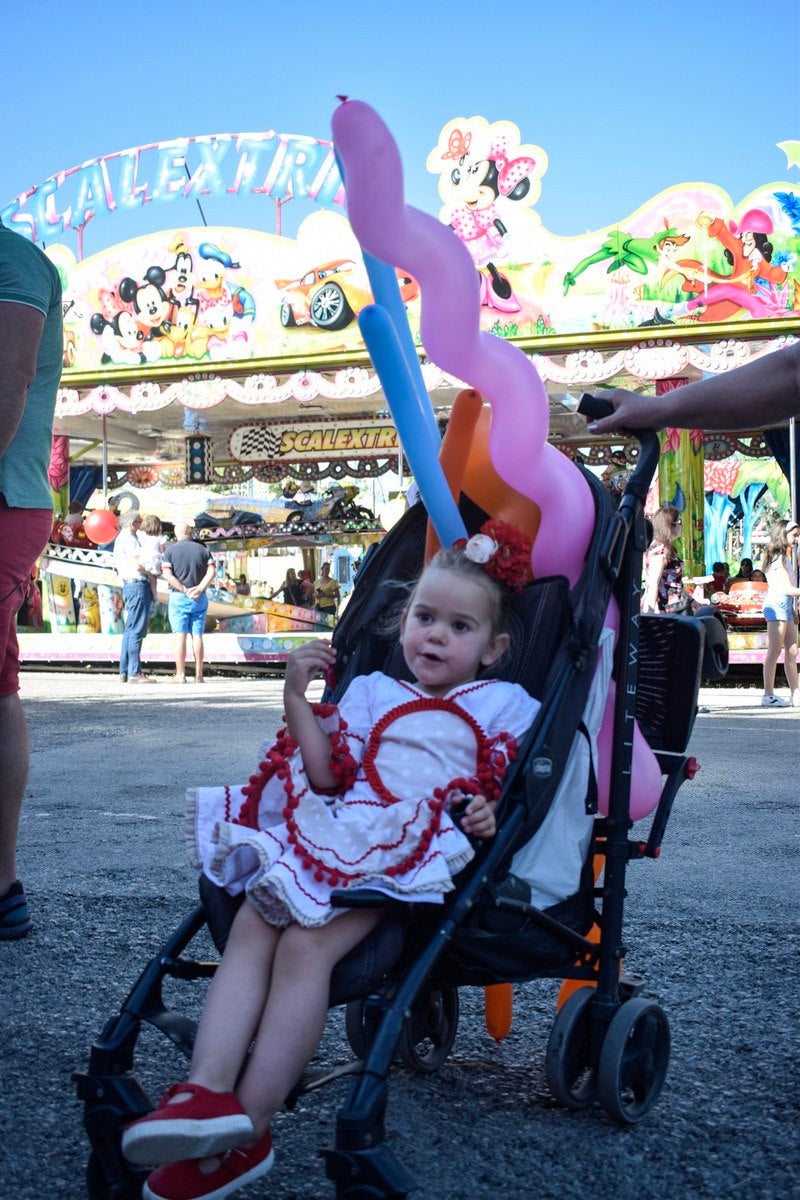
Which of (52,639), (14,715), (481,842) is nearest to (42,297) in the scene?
(14,715)

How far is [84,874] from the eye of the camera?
12.5 feet

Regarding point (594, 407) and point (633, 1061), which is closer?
point (633, 1061)

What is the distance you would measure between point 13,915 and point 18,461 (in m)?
1.14

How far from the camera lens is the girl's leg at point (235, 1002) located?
165cm

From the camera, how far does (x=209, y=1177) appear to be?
5.32ft

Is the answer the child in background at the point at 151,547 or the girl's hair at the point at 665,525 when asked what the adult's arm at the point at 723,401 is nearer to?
the girl's hair at the point at 665,525

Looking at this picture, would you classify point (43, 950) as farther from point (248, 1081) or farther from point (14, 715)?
point (248, 1081)

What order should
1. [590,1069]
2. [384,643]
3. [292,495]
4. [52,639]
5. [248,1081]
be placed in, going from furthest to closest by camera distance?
[292,495] < [52,639] < [384,643] < [590,1069] < [248,1081]

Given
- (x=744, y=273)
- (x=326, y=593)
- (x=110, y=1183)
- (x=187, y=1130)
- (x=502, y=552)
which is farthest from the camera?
(x=326, y=593)

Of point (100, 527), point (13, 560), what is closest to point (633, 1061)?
point (13, 560)

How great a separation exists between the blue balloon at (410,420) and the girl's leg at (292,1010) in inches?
29.7

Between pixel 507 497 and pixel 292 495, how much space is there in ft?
52.0

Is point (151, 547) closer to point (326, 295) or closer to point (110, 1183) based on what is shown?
point (326, 295)

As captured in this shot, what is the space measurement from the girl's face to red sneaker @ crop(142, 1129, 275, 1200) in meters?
0.83
